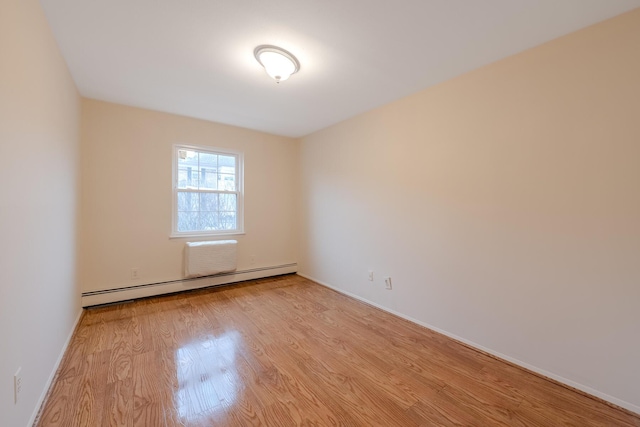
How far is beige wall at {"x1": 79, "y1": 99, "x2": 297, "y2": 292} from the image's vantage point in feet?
9.71

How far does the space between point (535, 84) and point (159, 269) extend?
4.41m

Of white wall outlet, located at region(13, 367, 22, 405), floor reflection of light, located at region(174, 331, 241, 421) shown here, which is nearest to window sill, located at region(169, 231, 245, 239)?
floor reflection of light, located at region(174, 331, 241, 421)

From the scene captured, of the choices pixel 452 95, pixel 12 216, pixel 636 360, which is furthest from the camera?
pixel 452 95

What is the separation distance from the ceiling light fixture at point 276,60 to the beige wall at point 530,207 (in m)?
1.35

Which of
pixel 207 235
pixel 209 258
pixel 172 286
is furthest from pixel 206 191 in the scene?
pixel 172 286

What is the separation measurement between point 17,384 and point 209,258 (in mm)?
2399

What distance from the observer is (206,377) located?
5.88ft

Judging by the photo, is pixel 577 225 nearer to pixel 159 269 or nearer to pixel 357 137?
pixel 357 137

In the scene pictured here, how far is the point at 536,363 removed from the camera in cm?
189

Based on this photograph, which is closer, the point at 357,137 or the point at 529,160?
the point at 529,160

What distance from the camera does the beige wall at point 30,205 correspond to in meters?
1.13

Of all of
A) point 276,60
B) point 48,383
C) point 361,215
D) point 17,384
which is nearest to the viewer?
point 17,384

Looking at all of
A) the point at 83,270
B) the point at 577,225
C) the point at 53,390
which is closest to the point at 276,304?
the point at 53,390

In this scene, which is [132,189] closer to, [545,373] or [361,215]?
[361,215]
